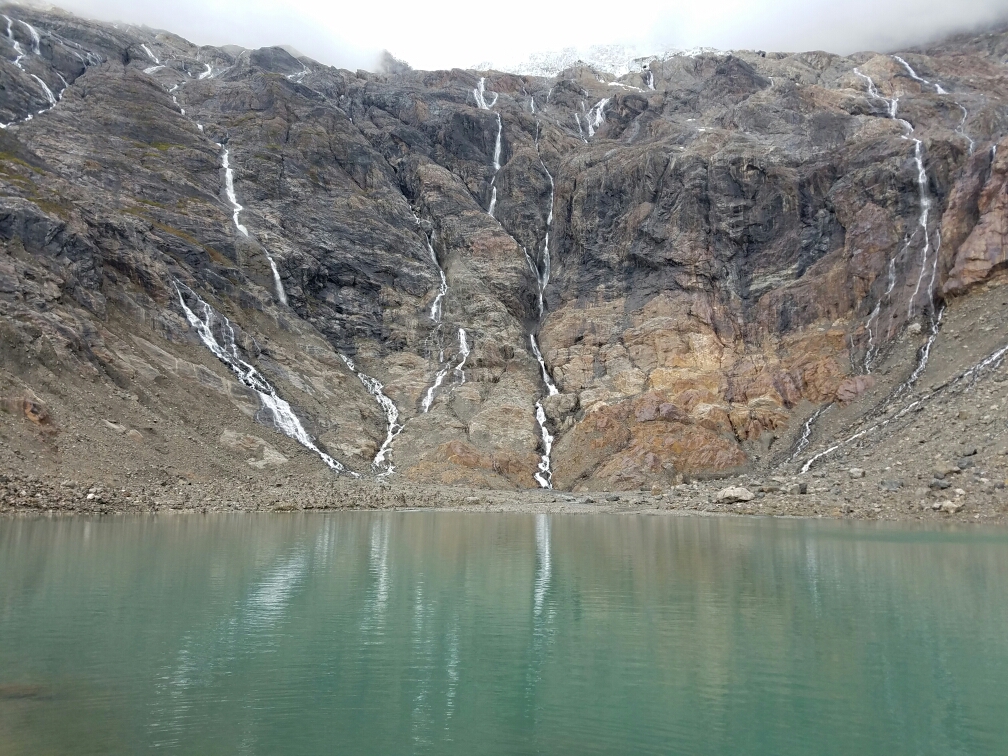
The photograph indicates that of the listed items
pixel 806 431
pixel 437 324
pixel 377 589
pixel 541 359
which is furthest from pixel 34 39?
pixel 377 589

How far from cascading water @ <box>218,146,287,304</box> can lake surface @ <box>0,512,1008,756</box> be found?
5427cm

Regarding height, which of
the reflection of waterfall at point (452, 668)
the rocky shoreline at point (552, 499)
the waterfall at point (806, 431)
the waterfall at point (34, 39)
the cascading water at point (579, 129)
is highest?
the waterfall at point (34, 39)

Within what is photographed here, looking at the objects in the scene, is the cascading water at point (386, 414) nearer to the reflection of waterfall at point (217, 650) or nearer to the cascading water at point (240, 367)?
the cascading water at point (240, 367)

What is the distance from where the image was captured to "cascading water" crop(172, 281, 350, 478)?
200ft

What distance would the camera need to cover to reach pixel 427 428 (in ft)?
221

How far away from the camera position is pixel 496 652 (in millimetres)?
13648

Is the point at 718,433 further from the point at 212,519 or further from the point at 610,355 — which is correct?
the point at 212,519

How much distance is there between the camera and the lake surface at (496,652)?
9609mm

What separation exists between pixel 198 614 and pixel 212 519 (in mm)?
25089

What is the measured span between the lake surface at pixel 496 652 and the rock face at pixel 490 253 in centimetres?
3644

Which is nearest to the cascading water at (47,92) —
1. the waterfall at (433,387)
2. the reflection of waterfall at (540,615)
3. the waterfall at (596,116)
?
the waterfall at (433,387)

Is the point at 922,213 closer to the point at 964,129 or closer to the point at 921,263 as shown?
the point at 921,263

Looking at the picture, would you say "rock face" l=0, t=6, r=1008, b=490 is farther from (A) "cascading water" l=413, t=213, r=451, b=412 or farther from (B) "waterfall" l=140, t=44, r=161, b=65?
(B) "waterfall" l=140, t=44, r=161, b=65

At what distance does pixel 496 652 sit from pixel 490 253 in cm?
8015
